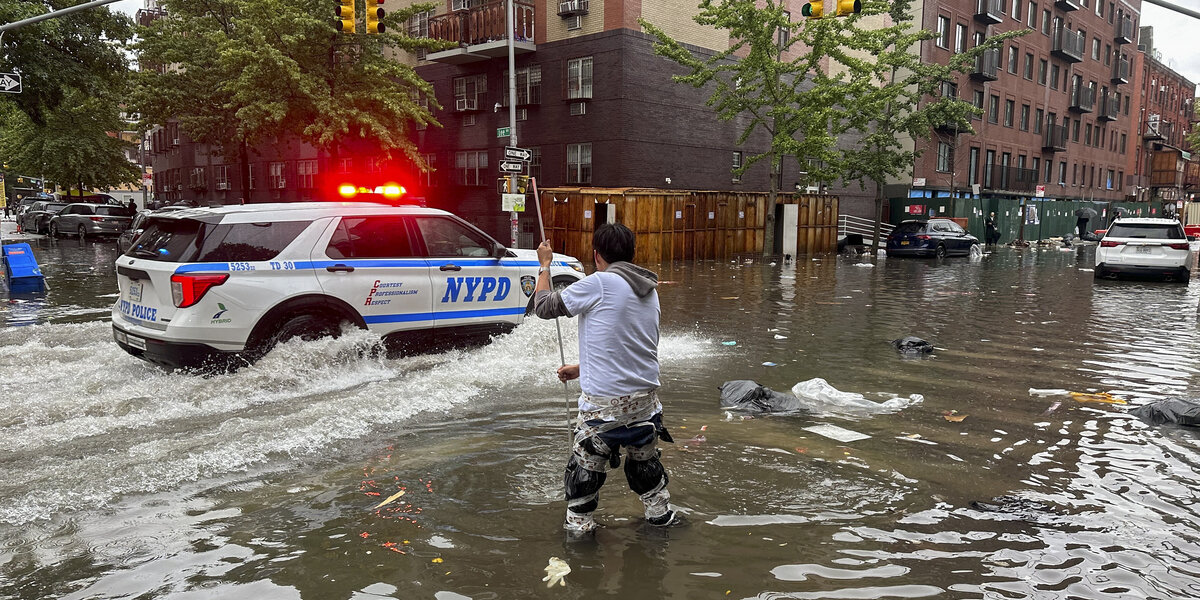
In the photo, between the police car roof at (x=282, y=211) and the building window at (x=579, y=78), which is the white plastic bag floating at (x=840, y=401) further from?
the building window at (x=579, y=78)

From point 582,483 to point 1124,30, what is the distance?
72.1 metres

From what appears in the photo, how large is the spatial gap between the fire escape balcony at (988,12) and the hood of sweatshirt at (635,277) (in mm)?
47754

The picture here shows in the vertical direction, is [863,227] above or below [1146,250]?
above

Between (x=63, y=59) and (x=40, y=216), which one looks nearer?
(x=63, y=59)

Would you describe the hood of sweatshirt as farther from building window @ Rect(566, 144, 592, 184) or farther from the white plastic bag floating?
building window @ Rect(566, 144, 592, 184)

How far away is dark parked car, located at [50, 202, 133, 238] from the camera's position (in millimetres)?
35312

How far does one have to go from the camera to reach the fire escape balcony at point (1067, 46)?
52.3 metres

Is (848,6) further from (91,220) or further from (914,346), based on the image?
(91,220)

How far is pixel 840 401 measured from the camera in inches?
289

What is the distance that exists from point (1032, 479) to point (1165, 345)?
7154 millimetres

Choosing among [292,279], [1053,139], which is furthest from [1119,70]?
[292,279]

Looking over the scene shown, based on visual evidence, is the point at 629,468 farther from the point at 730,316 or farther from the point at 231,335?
the point at 730,316

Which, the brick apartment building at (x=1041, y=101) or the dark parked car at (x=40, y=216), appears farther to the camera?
the brick apartment building at (x=1041, y=101)

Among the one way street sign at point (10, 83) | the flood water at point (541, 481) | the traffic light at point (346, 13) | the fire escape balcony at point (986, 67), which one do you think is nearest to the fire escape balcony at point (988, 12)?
the fire escape balcony at point (986, 67)
